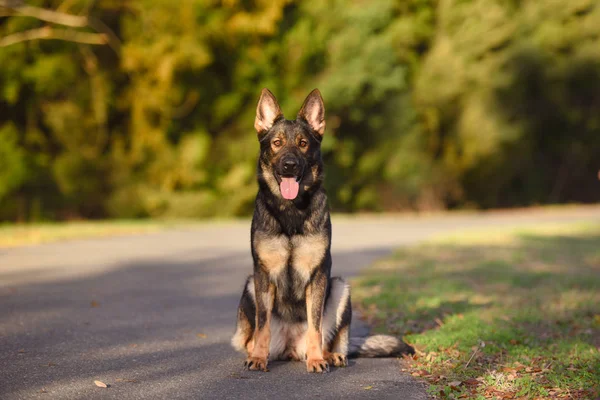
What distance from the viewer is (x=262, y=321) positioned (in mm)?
5406

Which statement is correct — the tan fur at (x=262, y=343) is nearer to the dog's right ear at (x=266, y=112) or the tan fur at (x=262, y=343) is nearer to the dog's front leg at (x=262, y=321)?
the dog's front leg at (x=262, y=321)

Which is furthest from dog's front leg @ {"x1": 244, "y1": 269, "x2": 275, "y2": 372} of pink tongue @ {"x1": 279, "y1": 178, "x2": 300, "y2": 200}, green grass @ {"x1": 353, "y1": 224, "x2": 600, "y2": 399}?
green grass @ {"x1": 353, "y1": 224, "x2": 600, "y2": 399}

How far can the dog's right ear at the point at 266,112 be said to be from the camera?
5.70 metres

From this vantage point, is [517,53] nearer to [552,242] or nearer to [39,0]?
[552,242]

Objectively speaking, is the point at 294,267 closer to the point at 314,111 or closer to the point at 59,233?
the point at 314,111

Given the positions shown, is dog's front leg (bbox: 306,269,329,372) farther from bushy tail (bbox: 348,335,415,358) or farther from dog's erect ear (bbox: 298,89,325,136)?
dog's erect ear (bbox: 298,89,325,136)

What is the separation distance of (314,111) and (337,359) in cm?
206

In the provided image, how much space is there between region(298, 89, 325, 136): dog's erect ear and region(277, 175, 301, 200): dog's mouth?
577 millimetres

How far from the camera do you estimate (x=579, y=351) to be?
586cm

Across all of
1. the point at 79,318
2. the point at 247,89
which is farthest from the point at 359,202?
the point at 79,318

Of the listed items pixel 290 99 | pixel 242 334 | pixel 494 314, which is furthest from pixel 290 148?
pixel 290 99

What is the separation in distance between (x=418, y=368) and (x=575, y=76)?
Result: 31.4m

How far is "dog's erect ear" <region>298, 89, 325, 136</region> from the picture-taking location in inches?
227

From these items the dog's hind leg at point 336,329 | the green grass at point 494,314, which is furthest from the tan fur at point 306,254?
the green grass at point 494,314
